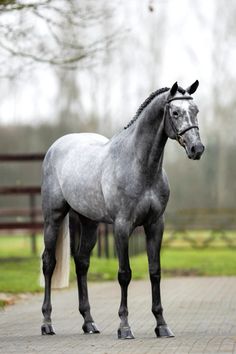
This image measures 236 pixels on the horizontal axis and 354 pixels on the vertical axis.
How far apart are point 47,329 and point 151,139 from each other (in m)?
2.17

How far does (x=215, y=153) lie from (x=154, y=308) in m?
45.5

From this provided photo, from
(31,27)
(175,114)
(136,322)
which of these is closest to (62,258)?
(136,322)

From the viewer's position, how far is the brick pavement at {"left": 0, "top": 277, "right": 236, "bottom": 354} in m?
8.77

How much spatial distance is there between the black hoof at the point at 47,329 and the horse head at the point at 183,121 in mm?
2291

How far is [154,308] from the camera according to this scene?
384 inches

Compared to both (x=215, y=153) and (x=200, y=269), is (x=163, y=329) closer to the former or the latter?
(x=200, y=269)

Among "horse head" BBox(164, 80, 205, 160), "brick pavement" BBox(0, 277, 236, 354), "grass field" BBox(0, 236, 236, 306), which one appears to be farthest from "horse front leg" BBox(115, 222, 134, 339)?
"grass field" BBox(0, 236, 236, 306)

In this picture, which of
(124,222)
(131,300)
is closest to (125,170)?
(124,222)

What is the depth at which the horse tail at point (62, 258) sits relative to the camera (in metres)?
10.9

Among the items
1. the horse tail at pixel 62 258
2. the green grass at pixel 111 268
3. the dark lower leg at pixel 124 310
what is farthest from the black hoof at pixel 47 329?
the green grass at pixel 111 268

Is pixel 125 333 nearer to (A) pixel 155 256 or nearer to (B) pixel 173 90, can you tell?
(A) pixel 155 256

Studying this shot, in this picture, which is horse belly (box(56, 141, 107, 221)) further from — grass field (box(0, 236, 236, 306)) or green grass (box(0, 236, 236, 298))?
grass field (box(0, 236, 236, 306))

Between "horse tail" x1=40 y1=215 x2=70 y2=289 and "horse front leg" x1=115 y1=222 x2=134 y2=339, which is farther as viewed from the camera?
"horse tail" x1=40 y1=215 x2=70 y2=289

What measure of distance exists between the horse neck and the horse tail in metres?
1.63
